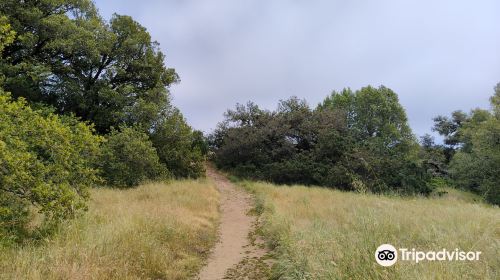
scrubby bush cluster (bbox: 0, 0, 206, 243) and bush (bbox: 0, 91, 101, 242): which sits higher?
scrubby bush cluster (bbox: 0, 0, 206, 243)

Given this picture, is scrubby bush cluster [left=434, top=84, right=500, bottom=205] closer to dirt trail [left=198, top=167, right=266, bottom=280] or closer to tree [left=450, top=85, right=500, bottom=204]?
tree [left=450, top=85, right=500, bottom=204]

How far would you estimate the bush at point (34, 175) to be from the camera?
5.92 metres

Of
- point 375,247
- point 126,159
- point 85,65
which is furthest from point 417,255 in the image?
point 85,65

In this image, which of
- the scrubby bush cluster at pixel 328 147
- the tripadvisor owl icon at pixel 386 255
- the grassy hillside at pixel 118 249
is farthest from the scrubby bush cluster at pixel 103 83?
the tripadvisor owl icon at pixel 386 255

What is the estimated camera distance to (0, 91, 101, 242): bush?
592 cm

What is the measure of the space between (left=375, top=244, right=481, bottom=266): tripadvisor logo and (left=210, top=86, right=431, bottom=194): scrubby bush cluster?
747 inches

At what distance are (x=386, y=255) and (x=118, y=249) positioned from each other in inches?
177

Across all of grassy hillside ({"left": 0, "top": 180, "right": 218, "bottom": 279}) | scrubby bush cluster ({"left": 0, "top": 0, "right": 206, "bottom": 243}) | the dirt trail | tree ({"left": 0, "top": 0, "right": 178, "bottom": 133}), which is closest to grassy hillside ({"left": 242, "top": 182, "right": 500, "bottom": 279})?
the dirt trail

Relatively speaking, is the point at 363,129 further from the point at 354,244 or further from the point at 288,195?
the point at 354,244

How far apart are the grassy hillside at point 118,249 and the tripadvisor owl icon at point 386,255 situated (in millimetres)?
3602

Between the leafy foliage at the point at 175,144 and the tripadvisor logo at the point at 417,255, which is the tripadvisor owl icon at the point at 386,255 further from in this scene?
the leafy foliage at the point at 175,144

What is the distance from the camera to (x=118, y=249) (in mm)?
5910

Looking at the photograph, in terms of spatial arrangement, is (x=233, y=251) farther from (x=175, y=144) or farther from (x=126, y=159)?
(x=175, y=144)

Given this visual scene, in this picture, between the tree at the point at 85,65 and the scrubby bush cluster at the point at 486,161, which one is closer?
the tree at the point at 85,65
